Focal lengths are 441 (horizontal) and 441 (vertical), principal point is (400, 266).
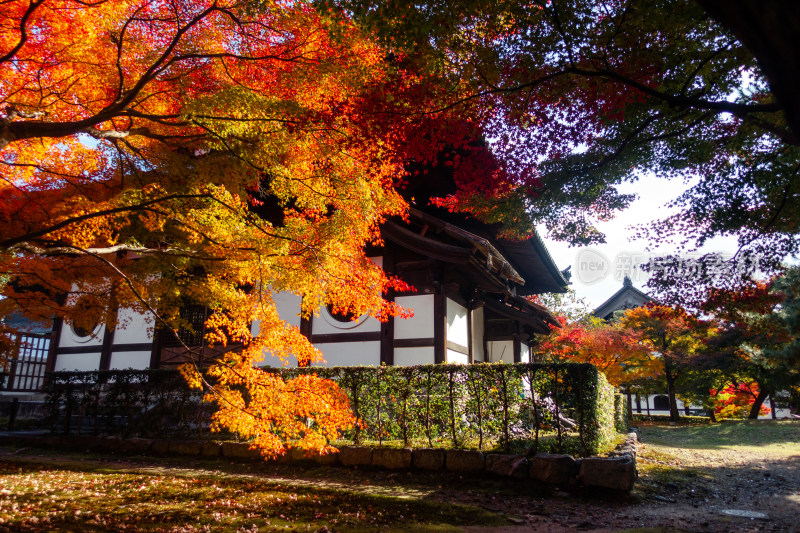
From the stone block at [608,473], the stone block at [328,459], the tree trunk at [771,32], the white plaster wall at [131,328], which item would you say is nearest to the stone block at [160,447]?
the stone block at [328,459]

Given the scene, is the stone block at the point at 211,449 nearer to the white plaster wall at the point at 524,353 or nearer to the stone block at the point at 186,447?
the stone block at the point at 186,447

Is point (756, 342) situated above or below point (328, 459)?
above

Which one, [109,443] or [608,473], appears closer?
[608,473]

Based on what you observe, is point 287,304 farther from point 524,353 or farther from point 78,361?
point 524,353

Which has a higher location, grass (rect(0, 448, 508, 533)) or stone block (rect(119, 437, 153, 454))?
grass (rect(0, 448, 508, 533))

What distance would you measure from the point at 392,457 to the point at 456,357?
170 inches

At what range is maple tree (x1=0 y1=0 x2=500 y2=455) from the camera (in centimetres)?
588

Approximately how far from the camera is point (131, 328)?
13414 millimetres

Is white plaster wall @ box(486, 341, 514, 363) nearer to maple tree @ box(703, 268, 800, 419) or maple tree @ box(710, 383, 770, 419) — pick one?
maple tree @ box(703, 268, 800, 419)

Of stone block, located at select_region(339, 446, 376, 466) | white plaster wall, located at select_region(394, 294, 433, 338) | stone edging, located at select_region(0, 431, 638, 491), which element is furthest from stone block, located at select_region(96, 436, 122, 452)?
white plaster wall, located at select_region(394, 294, 433, 338)

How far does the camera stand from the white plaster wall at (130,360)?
13008 millimetres

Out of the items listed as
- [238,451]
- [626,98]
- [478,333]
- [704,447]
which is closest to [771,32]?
[626,98]

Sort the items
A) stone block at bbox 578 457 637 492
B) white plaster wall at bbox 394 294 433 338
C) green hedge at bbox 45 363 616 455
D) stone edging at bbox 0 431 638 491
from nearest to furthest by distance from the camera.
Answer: stone block at bbox 578 457 637 492 → stone edging at bbox 0 431 638 491 → green hedge at bbox 45 363 616 455 → white plaster wall at bbox 394 294 433 338

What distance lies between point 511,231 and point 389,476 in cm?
443
